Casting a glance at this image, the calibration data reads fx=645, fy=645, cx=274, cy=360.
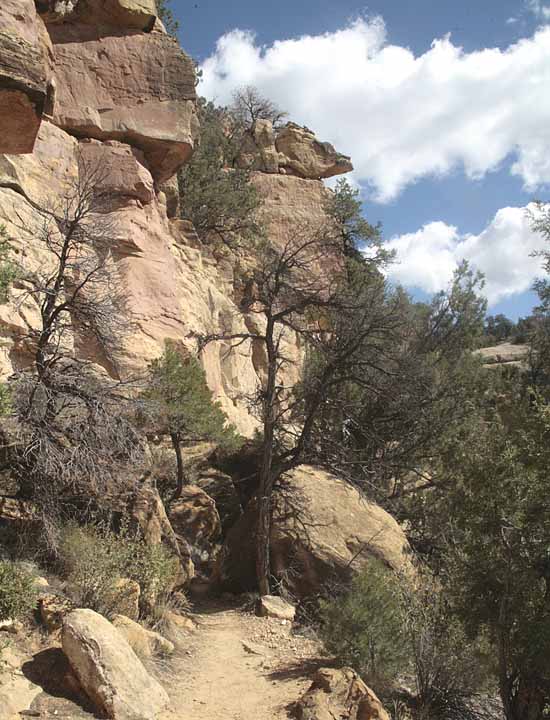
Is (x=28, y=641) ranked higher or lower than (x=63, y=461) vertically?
lower

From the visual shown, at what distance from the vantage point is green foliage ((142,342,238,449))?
1130cm

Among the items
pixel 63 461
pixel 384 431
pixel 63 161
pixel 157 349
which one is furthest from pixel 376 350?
pixel 63 161

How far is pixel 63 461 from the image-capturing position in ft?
26.5

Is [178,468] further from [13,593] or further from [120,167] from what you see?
[120,167]

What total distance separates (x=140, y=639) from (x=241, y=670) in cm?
151

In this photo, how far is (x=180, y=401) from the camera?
37.9 feet

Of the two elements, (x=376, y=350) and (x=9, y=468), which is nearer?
(x=9, y=468)

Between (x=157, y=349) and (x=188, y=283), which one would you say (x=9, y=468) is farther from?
(x=188, y=283)

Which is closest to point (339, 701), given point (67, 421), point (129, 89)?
point (67, 421)

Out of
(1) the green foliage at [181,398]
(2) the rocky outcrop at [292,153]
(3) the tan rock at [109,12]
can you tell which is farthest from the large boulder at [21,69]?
(2) the rocky outcrop at [292,153]

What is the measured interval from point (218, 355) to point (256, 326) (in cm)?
327

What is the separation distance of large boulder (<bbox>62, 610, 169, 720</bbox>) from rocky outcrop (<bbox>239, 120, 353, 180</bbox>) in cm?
2168

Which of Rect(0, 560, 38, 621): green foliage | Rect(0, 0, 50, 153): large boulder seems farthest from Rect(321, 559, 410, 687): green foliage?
Rect(0, 0, 50, 153): large boulder

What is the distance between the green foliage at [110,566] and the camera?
7.32m
